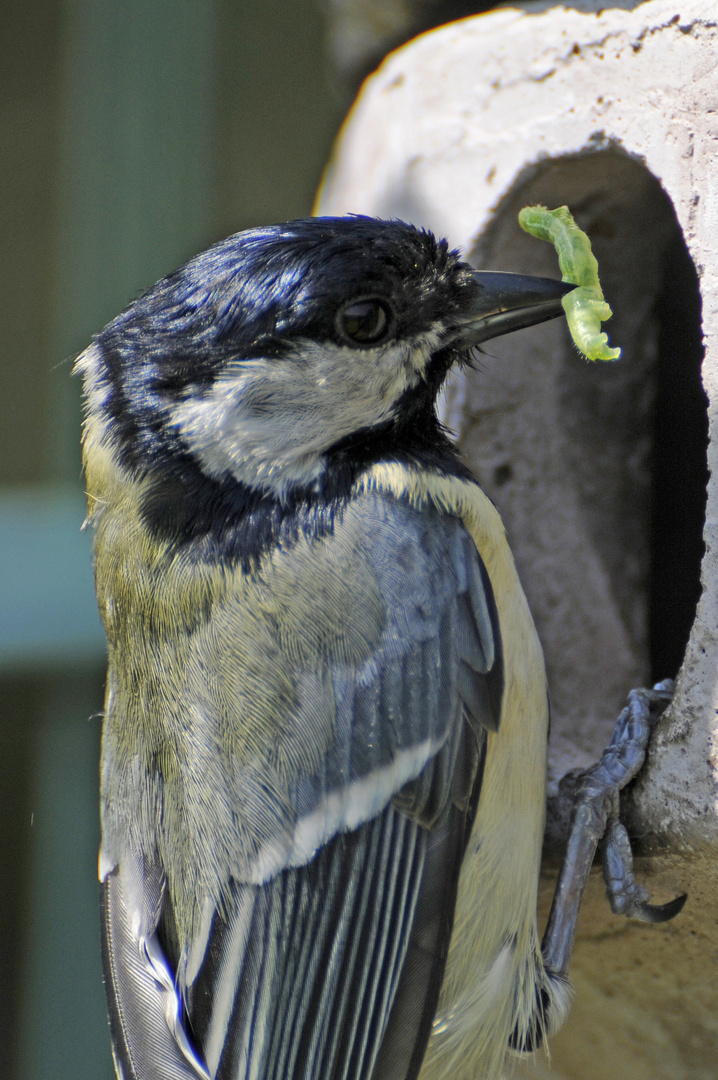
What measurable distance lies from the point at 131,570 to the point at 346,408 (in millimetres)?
336

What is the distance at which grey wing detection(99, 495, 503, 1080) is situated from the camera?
1.09 meters

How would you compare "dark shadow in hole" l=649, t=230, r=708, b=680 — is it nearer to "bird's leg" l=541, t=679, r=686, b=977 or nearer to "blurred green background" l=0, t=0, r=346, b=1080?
"bird's leg" l=541, t=679, r=686, b=977

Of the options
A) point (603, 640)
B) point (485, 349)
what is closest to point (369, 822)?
point (603, 640)

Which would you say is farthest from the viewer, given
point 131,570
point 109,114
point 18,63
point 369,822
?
Answer: point 18,63

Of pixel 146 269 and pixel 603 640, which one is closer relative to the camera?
pixel 603 640

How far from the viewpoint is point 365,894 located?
110cm

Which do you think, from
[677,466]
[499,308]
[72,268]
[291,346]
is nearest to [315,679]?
[291,346]

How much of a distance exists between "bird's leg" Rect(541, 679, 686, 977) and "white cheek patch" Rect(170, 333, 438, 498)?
50 centimetres

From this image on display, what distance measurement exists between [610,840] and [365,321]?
71 centimetres

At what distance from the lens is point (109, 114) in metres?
2.30

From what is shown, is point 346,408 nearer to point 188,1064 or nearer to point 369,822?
point 369,822

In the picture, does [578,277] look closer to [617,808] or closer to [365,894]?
[617,808]

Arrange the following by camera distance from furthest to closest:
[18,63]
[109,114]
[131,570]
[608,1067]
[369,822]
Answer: [18,63], [109,114], [608,1067], [131,570], [369,822]

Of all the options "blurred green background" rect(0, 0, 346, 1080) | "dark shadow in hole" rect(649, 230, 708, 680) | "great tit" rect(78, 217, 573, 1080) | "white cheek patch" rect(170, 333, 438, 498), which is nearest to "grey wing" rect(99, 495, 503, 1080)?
"great tit" rect(78, 217, 573, 1080)
